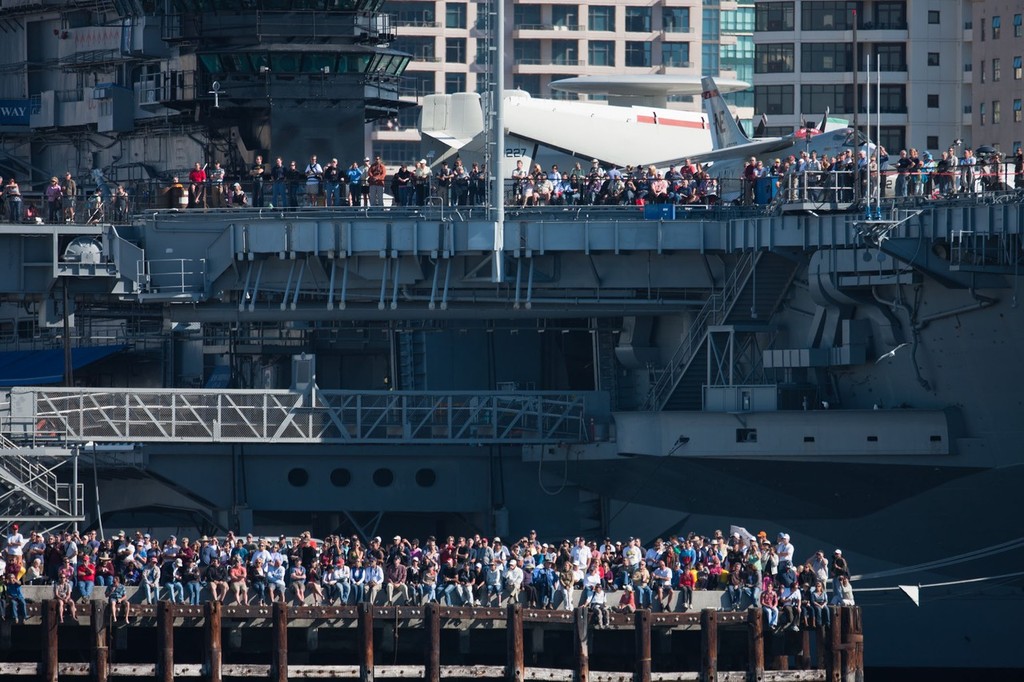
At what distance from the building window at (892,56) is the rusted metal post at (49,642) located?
268 ft

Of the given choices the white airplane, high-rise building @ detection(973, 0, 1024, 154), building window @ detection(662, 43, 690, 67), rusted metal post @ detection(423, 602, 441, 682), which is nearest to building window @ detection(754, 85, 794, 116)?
high-rise building @ detection(973, 0, 1024, 154)

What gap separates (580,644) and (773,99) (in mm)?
79888

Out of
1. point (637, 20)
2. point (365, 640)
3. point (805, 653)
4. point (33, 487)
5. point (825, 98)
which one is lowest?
point (805, 653)

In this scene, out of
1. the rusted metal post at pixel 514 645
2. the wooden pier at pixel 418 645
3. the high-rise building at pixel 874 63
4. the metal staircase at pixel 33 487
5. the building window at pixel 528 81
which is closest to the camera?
the rusted metal post at pixel 514 645

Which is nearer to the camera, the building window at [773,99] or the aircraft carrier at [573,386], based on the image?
the aircraft carrier at [573,386]

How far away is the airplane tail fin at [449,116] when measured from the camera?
7812 cm

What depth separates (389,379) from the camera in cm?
5906

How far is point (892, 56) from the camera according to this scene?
377 feet

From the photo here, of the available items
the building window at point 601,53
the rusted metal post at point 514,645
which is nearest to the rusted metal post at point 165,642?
the rusted metal post at point 514,645

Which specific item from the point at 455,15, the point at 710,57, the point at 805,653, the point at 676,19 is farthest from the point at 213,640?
the point at 710,57

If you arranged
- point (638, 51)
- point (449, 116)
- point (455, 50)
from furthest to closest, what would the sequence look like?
1. point (638, 51)
2. point (455, 50)
3. point (449, 116)

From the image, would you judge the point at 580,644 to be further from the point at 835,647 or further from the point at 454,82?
the point at 454,82

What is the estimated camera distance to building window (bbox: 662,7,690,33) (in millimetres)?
140375

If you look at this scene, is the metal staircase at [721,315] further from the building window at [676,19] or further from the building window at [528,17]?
the building window at [676,19]
